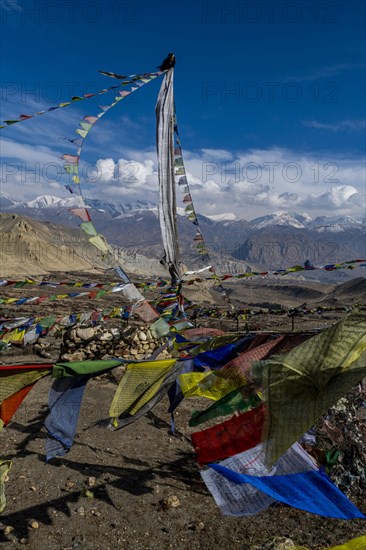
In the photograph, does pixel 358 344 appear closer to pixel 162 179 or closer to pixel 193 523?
pixel 193 523

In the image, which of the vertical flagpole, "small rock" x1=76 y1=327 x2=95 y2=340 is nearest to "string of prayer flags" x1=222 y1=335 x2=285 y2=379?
the vertical flagpole

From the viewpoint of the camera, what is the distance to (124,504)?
5.43 m

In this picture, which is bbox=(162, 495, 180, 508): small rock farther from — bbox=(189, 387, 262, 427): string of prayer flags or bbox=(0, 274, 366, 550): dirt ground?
bbox=(189, 387, 262, 427): string of prayer flags

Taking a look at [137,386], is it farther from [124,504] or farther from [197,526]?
[124,504]

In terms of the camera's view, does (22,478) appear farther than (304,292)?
No

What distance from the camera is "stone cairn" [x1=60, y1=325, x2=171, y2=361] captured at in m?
11.9

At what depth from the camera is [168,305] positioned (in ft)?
28.4

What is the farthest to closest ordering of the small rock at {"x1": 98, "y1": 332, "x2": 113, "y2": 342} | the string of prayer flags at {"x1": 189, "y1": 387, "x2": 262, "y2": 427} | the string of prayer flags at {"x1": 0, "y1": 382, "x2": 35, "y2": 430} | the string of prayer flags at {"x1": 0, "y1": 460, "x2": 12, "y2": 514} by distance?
the small rock at {"x1": 98, "y1": 332, "x2": 113, "y2": 342} → the string of prayer flags at {"x1": 0, "y1": 460, "x2": 12, "y2": 514} → the string of prayer flags at {"x1": 0, "y1": 382, "x2": 35, "y2": 430} → the string of prayer flags at {"x1": 189, "y1": 387, "x2": 262, "y2": 427}

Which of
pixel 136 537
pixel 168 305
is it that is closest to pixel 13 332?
pixel 168 305

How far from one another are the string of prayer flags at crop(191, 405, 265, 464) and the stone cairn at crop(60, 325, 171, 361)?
329 inches

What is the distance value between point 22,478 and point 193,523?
2850mm

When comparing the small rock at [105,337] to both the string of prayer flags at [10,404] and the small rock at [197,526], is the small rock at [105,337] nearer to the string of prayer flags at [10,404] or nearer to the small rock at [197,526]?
the small rock at [197,526]

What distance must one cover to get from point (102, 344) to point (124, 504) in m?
6.93

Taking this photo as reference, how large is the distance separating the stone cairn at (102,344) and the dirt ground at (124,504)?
426cm
